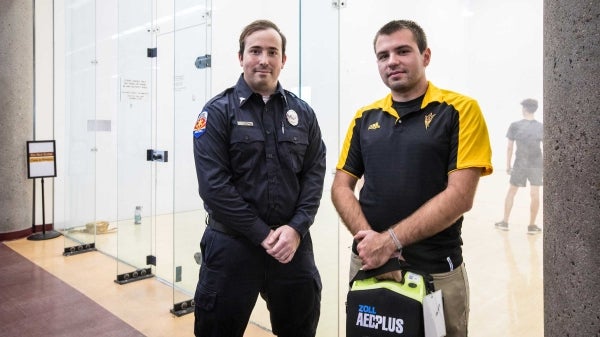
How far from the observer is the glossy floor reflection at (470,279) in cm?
253

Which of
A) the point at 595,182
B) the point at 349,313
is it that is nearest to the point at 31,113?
the point at 349,313

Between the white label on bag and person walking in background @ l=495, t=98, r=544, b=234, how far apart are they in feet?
9.56

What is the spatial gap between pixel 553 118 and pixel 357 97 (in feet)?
13.6

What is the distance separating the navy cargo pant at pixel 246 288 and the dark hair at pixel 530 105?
3038mm

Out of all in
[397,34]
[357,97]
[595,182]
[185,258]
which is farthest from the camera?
[357,97]

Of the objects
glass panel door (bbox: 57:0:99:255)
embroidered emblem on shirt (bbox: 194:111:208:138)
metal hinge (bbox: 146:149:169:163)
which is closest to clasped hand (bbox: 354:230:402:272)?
embroidered emblem on shirt (bbox: 194:111:208:138)

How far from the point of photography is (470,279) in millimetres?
3721

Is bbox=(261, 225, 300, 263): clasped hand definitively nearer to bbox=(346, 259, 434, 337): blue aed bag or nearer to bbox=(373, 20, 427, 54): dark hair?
bbox=(346, 259, 434, 337): blue aed bag

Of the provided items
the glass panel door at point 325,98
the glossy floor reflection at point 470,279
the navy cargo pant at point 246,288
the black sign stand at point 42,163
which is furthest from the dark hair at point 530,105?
the black sign stand at point 42,163

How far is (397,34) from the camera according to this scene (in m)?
1.45

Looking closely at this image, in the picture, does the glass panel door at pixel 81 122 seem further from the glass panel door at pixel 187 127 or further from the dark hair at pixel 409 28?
the dark hair at pixel 409 28

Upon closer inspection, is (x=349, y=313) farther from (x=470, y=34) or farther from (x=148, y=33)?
(x=470, y=34)

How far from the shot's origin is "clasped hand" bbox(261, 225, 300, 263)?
1.69 m

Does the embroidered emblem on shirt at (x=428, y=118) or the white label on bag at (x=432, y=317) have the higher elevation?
the embroidered emblem on shirt at (x=428, y=118)
